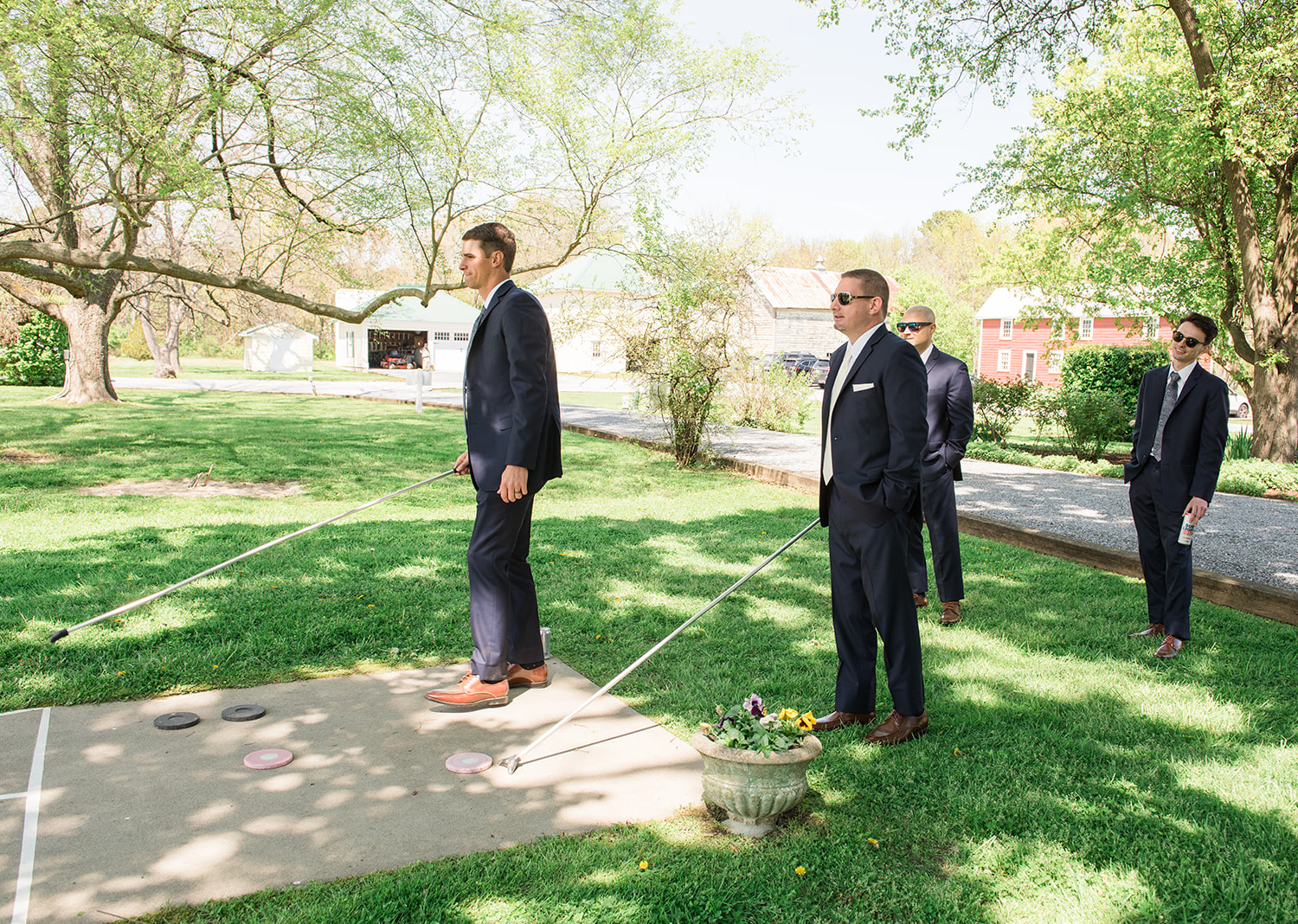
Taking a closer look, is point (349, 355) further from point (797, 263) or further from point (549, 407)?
point (549, 407)

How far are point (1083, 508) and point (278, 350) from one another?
152ft

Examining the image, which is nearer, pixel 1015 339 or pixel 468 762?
pixel 468 762

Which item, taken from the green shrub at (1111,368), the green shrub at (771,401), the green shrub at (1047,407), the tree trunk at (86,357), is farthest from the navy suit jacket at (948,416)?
the tree trunk at (86,357)

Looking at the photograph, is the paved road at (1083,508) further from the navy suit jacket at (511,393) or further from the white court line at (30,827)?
the white court line at (30,827)

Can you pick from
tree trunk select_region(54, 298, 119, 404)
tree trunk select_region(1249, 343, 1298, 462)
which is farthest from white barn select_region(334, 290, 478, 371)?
tree trunk select_region(1249, 343, 1298, 462)

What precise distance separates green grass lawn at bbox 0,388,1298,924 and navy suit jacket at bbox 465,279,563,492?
120cm

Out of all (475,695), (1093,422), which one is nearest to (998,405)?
(1093,422)

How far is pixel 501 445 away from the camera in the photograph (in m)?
4.12

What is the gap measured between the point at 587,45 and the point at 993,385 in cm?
970

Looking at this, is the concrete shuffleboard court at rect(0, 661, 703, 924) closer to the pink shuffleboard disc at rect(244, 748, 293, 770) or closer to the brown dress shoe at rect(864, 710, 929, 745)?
the pink shuffleboard disc at rect(244, 748, 293, 770)

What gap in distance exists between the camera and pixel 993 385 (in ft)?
56.9

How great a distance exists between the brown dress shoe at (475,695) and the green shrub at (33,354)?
2842 cm

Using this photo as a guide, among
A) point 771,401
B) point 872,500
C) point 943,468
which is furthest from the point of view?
point 771,401

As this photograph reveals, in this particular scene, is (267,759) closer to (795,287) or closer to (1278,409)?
(1278,409)
